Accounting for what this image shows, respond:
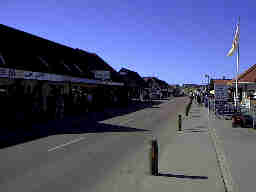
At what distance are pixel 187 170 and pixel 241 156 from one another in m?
2.66

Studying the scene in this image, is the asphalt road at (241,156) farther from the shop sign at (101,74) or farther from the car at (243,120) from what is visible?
the shop sign at (101,74)

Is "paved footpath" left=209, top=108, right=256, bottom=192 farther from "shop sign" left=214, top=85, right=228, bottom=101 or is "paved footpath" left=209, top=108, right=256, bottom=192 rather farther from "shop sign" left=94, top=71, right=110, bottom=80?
"shop sign" left=94, top=71, right=110, bottom=80

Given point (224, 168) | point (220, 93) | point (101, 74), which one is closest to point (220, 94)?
point (220, 93)

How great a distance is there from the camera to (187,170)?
23.9 feet

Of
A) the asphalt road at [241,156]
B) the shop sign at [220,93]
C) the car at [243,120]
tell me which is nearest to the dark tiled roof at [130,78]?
the shop sign at [220,93]

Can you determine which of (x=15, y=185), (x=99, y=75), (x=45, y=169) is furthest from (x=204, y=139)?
(x=99, y=75)

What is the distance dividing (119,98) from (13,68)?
26.2m

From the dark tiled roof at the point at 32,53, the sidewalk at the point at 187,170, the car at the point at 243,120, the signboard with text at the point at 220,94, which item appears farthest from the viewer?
the signboard with text at the point at 220,94

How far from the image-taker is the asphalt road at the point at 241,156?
6.38 m

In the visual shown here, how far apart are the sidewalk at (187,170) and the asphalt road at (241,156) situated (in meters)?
0.41

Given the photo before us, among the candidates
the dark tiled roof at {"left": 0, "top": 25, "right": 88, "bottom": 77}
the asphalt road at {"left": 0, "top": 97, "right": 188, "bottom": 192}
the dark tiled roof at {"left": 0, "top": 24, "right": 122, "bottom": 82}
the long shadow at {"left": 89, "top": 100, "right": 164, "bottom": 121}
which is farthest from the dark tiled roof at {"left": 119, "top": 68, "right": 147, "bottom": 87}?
the asphalt road at {"left": 0, "top": 97, "right": 188, "bottom": 192}

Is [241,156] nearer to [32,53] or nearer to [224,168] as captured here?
[224,168]

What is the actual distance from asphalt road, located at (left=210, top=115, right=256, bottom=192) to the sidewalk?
407 mm

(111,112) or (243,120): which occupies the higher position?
(243,120)
